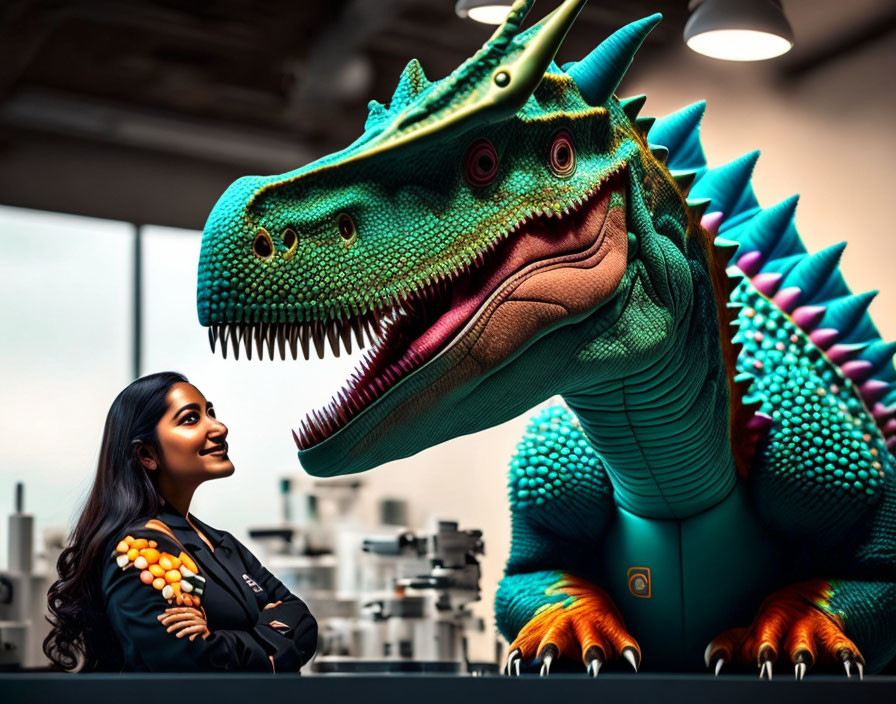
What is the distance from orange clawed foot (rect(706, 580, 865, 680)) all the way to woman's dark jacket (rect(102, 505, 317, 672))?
18.1 inches

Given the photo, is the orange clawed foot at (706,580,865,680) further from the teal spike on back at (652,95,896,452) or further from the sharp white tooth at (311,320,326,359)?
the sharp white tooth at (311,320,326,359)

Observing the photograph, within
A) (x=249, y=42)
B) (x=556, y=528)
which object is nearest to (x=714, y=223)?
(x=556, y=528)

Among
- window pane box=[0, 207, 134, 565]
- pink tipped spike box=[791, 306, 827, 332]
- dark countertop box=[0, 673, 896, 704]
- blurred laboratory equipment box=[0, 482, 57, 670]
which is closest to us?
dark countertop box=[0, 673, 896, 704]

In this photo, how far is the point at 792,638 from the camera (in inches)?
49.7

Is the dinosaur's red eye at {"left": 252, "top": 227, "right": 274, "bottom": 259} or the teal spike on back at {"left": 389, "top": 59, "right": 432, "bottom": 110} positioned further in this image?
the teal spike on back at {"left": 389, "top": 59, "right": 432, "bottom": 110}

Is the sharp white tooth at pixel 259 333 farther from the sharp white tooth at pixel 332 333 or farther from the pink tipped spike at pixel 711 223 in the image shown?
the pink tipped spike at pixel 711 223

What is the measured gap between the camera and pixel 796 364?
1474mm

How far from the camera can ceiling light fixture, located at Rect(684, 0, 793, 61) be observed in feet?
8.08

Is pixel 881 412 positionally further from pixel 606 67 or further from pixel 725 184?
pixel 606 67

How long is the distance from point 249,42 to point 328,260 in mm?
3052

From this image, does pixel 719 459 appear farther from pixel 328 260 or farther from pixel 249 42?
pixel 249 42

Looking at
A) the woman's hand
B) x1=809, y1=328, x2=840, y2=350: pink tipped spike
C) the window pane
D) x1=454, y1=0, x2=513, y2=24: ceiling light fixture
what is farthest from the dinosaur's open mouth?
the window pane

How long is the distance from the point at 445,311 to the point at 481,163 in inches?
5.4

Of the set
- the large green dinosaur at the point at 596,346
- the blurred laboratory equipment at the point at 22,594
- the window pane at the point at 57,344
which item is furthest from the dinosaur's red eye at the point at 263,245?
the window pane at the point at 57,344
